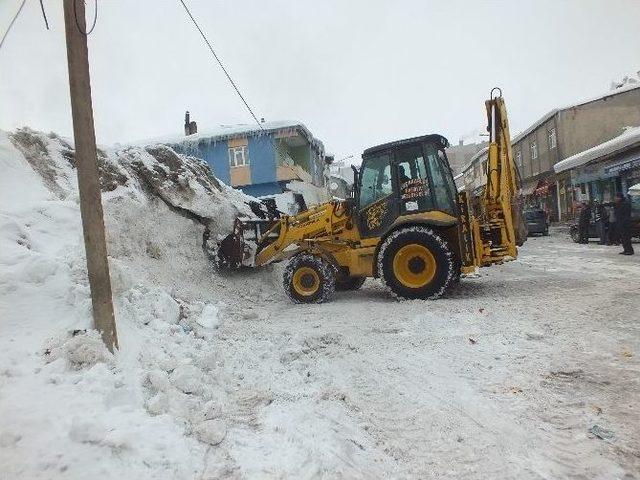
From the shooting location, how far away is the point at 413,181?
7633mm

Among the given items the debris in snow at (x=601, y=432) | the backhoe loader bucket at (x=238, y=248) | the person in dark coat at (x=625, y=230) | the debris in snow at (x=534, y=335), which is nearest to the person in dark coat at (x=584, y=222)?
the person in dark coat at (x=625, y=230)

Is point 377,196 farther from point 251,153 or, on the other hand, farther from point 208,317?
point 251,153

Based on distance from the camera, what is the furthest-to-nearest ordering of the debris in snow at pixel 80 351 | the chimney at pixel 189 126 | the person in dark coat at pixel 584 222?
1. the chimney at pixel 189 126
2. the person in dark coat at pixel 584 222
3. the debris in snow at pixel 80 351

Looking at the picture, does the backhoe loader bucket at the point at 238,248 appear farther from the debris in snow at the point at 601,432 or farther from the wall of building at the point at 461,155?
the wall of building at the point at 461,155

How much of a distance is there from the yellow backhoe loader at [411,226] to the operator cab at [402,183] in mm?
16

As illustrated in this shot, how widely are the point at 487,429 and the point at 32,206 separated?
594cm

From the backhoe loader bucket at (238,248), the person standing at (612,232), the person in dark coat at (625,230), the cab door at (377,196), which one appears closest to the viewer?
the cab door at (377,196)

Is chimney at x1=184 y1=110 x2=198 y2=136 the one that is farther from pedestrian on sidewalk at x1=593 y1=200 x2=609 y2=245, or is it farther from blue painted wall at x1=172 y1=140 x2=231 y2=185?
pedestrian on sidewalk at x1=593 y1=200 x2=609 y2=245

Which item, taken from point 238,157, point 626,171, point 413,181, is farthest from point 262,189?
point 413,181

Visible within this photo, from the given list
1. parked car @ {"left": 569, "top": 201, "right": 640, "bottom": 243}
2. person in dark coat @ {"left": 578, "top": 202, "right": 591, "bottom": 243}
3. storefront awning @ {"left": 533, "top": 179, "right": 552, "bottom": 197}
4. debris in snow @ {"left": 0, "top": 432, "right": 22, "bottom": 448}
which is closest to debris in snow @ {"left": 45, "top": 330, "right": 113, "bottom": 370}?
debris in snow @ {"left": 0, "top": 432, "right": 22, "bottom": 448}

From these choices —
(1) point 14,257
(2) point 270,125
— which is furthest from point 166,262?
(2) point 270,125

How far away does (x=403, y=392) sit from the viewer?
363 centimetres

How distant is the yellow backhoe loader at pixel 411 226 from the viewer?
24.0 ft

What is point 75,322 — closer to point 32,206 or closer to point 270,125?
point 32,206
